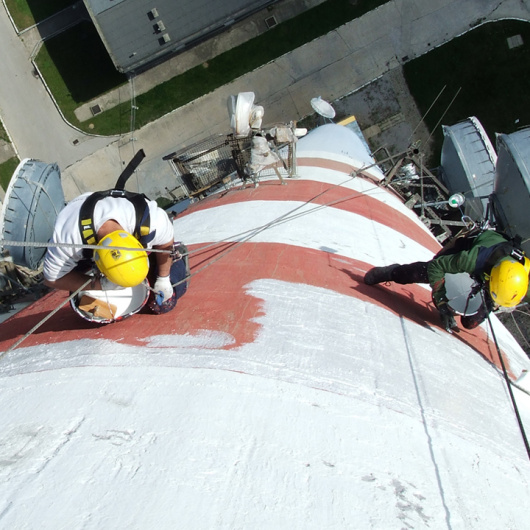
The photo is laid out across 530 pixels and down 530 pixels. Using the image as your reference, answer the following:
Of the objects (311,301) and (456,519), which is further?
(311,301)

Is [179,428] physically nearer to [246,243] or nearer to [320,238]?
[246,243]

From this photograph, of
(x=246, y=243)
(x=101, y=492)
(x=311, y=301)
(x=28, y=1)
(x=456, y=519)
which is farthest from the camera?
(x=28, y=1)

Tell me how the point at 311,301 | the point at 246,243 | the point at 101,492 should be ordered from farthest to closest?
the point at 246,243 → the point at 311,301 → the point at 101,492

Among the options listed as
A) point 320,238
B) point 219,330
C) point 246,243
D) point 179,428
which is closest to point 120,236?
point 219,330

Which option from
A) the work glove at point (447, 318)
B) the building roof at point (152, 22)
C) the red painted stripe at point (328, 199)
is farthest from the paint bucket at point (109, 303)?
the building roof at point (152, 22)

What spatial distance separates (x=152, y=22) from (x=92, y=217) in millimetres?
16067

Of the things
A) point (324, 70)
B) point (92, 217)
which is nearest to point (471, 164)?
point (324, 70)

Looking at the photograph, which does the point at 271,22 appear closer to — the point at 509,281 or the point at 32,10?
the point at 32,10

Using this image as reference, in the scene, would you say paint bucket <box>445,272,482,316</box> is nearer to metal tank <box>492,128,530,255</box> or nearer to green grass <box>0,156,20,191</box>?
metal tank <box>492,128,530,255</box>

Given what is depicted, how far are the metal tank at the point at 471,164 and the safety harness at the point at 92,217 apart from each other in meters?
12.0

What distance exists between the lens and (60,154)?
19.6m

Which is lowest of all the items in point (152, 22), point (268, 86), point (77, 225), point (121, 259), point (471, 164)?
point (471, 164)

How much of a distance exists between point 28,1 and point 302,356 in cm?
2156

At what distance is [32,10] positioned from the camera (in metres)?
19.2
